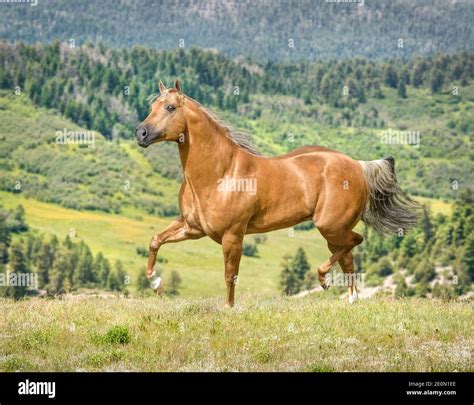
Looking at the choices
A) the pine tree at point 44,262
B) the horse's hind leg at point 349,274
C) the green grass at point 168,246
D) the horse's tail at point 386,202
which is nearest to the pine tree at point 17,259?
the pine tree at point 44,262

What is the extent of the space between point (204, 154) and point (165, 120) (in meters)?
1.07

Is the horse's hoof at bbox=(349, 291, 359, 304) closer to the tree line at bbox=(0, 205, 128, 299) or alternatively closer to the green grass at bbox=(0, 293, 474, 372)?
the green grass at bbox=(0, 293, 474, 372)

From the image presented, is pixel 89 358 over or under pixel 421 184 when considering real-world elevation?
over

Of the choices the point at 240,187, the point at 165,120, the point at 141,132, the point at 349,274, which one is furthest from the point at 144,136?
the point at 349,274

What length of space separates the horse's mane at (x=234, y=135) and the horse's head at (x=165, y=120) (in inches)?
26.4

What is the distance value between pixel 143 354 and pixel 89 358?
773mm

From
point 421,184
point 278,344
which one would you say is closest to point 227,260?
point 278,344

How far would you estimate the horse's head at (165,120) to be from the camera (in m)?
15.5

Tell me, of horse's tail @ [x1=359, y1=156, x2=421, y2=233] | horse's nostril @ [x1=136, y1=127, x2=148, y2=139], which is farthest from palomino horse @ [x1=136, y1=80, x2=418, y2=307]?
horse's tail @ [x1=359, y1=156, x2=421, y2=233]

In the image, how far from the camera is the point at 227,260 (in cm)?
1631

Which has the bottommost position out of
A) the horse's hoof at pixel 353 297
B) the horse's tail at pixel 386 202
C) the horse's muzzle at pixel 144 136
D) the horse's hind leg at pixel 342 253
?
the horse's hoof at pixel 353 297

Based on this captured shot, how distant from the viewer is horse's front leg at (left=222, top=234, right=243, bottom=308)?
639 inches

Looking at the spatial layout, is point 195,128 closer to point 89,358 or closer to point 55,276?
point 89,358

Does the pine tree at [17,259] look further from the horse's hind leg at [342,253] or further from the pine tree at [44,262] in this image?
the horse's hind leg at [342,253]
